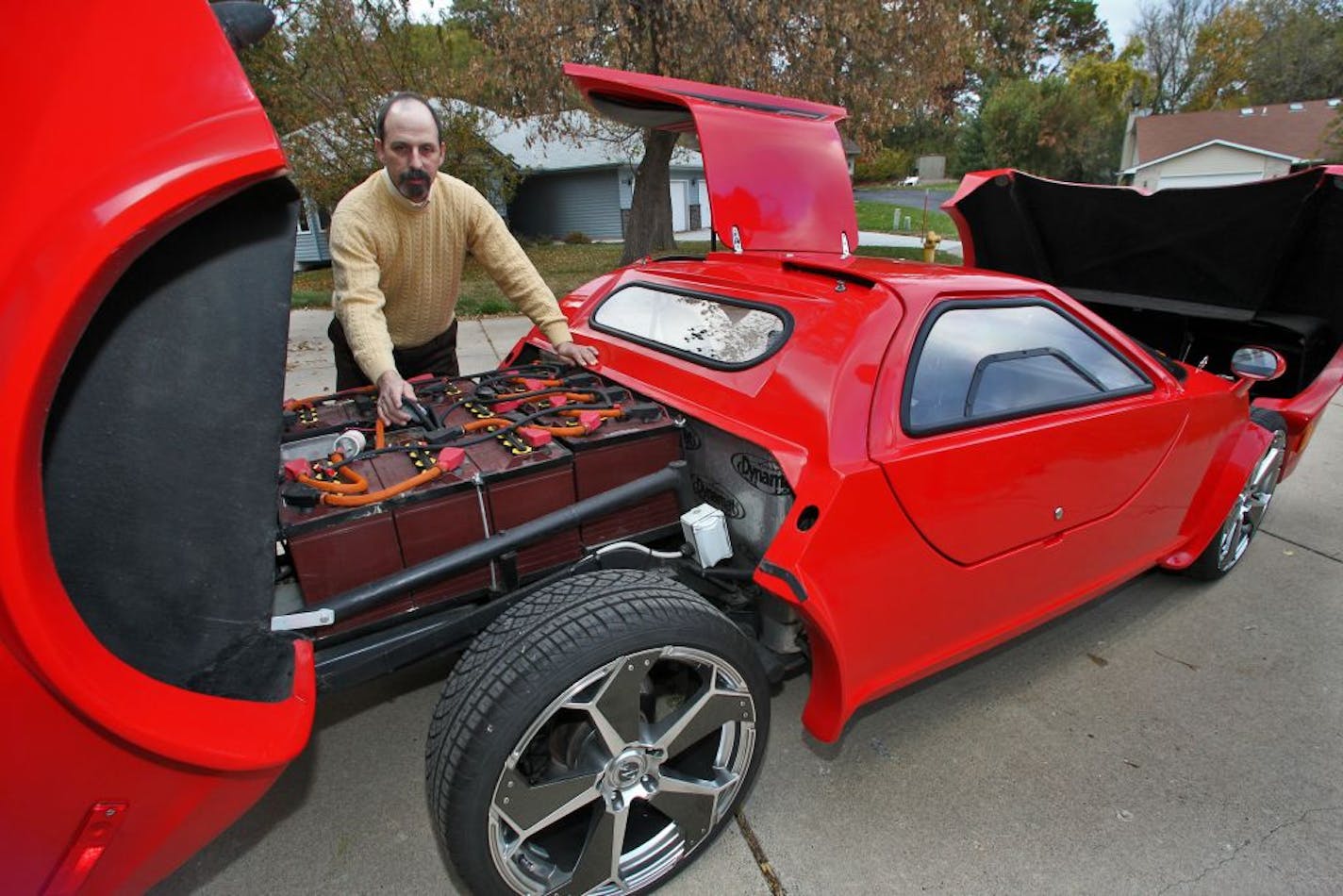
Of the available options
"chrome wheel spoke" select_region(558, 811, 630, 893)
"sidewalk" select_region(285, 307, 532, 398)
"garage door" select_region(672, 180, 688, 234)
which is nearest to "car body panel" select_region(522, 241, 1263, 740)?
"chrome wheel spoke" select_region(558, 811, 630, 893)

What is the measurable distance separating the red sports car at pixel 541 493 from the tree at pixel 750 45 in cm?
713

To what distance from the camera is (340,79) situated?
10.4 m

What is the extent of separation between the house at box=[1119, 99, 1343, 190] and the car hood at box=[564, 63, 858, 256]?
30037 millimetres

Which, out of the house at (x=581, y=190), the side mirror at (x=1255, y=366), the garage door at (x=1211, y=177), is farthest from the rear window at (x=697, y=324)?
the garage door at (x=1211, y=177)

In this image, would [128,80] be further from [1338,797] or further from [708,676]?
[1338,797]

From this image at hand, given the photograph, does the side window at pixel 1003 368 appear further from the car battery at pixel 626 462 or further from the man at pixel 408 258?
the man at pixel 408 258

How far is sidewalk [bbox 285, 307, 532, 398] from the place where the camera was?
6.79m

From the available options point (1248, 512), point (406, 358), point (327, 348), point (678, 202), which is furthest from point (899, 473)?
point (678, 202)

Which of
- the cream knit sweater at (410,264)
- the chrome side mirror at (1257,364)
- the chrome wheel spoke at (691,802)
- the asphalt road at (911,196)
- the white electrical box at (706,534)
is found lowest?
the asphalt road at (911,196)

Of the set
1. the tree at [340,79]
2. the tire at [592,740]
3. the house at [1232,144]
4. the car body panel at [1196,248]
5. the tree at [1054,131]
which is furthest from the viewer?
the tree at [1054,131]

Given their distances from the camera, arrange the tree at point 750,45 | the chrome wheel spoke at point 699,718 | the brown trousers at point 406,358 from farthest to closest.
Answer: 1. the tree at point 750,45
2. the brown trousers at point 406,358
3. the chrome wheel spoke at point 699,718

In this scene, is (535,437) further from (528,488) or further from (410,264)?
(410,264)

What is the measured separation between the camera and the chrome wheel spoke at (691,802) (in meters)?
1.78

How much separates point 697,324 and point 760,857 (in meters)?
1.73
